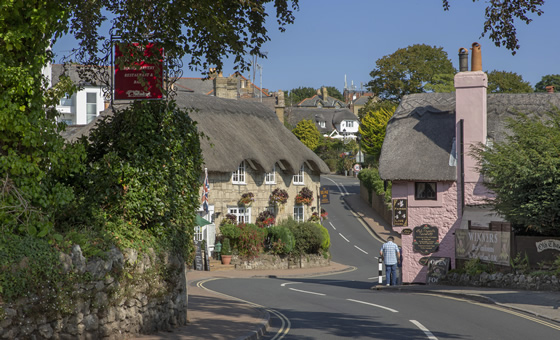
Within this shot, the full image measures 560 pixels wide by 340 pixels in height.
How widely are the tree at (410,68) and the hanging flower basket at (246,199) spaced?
27.0 m

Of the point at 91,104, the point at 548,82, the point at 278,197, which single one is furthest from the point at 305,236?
the point at 548,82

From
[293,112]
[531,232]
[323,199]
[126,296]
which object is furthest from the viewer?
[293,112]

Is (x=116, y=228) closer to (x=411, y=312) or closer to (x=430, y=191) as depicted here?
(x=411, y=312)

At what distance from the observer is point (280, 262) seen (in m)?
36.6

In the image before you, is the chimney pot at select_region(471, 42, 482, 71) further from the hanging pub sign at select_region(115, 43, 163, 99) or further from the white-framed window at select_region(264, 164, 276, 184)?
the hanging pub sign at select_region(115, 43, 163, 99)

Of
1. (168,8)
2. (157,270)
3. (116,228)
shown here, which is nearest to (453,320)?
(157,270)

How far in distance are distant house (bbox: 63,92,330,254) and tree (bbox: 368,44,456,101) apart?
19285mm

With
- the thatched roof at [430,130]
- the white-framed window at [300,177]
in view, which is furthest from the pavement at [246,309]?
the white-framed window at [300,177]

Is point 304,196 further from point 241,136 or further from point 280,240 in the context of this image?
point 241,136

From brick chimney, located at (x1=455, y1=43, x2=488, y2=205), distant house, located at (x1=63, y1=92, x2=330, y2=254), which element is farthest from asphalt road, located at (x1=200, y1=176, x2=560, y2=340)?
distant house, located at (x1=63, y1=92, x2=330, y2=254)

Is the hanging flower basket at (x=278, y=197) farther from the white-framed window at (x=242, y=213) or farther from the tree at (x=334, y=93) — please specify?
the tree at (x=334, y=93)

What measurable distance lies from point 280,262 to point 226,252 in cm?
336

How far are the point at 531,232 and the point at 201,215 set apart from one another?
735 inches

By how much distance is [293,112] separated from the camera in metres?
123
